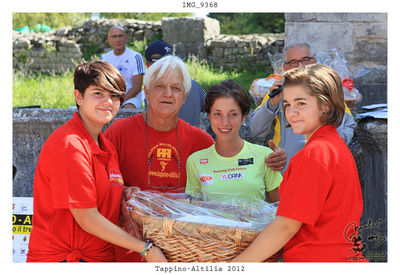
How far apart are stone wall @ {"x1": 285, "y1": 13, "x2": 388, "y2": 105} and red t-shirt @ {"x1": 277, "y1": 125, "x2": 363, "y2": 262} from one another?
3.57 meters

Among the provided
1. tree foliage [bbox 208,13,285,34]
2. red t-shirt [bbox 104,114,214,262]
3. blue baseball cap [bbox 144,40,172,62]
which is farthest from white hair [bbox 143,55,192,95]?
tree foliage [bbox 208,13,285,34]

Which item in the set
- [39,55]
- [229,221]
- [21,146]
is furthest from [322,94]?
[39,55]

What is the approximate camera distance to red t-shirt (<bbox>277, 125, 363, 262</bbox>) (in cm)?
180

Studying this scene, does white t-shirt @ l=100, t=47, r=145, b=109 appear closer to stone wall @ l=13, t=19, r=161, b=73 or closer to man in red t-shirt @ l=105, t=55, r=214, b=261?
man in red t-shirt @ l=105, t=55, r=214, b=261

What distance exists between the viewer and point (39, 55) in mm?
12625

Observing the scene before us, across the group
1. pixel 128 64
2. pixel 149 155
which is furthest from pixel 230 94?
pixel 128 64

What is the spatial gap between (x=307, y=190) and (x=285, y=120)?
4.92 feet

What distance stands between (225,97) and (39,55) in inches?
451

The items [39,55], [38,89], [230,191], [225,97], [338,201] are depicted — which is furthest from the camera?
[39,55]

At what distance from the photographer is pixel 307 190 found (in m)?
1.80

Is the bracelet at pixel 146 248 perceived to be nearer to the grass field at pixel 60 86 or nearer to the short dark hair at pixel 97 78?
the short dark hair at pixel 97 78

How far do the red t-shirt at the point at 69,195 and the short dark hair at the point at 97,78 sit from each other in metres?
0.18
